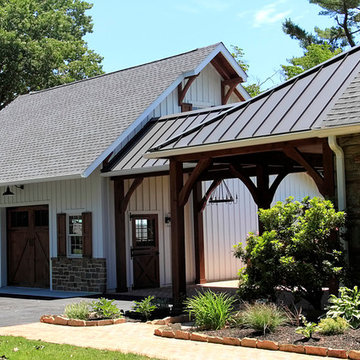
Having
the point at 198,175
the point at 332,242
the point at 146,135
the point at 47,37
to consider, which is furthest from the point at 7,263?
the point at 47,37

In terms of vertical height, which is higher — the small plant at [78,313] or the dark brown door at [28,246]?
the dark brown door at [28,246]

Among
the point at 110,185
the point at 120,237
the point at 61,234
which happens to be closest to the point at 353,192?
the point at 120,237

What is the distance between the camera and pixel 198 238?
20281 mm

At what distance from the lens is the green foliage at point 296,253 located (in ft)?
34.3

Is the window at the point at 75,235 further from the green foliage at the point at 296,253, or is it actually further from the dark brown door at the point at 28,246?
the green foliage at the point at 296,253

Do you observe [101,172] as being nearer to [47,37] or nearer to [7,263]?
[7,263]

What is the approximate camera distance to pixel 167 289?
1902cm

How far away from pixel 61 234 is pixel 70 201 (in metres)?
1.01

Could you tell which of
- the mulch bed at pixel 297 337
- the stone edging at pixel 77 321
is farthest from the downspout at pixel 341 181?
the stone edging at pixel 77 321

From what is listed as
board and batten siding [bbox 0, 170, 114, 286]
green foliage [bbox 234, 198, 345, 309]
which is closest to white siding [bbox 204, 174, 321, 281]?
board and batten siding [bbox 0, 170, 114, 286]

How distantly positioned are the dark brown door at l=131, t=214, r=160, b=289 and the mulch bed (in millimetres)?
8867

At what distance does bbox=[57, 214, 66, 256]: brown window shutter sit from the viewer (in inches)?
764

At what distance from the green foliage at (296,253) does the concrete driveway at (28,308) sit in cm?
421

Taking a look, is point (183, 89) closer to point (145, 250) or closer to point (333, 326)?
point (145, 250)
